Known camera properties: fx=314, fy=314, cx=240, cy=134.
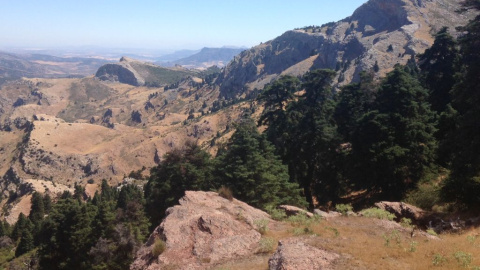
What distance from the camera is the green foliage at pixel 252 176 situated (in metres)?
31.5

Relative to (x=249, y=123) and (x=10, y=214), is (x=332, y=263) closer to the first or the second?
(x=249, y=123)

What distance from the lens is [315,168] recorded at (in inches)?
1725

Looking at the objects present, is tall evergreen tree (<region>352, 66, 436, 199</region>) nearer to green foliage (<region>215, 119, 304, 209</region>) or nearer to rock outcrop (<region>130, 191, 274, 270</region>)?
green foliage (<region>215, 119, 304, 209</region>)

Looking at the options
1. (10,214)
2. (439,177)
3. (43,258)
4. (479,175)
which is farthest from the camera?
(10,214)

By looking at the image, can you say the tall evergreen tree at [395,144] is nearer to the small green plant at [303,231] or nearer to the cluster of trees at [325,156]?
the cluster of trees at [325,156]

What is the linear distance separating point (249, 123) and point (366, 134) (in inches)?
649

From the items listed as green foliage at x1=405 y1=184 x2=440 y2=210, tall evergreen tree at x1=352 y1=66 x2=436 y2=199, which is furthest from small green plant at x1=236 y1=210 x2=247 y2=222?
tall evergreen tree at x1=352 y1=66 x2=436 y2=199

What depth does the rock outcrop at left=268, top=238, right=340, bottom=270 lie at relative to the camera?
11762 mm

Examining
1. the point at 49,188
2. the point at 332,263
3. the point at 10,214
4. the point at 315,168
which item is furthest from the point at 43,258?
the point at 49,188

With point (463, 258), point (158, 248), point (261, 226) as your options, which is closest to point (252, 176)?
point (261, 226)

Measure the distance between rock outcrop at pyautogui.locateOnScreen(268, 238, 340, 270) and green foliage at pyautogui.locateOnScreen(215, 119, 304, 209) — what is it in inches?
642

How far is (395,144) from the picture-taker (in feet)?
102

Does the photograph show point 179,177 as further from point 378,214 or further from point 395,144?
point 395,144

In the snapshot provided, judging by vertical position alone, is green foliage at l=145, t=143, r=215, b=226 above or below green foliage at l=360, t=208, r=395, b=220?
below
